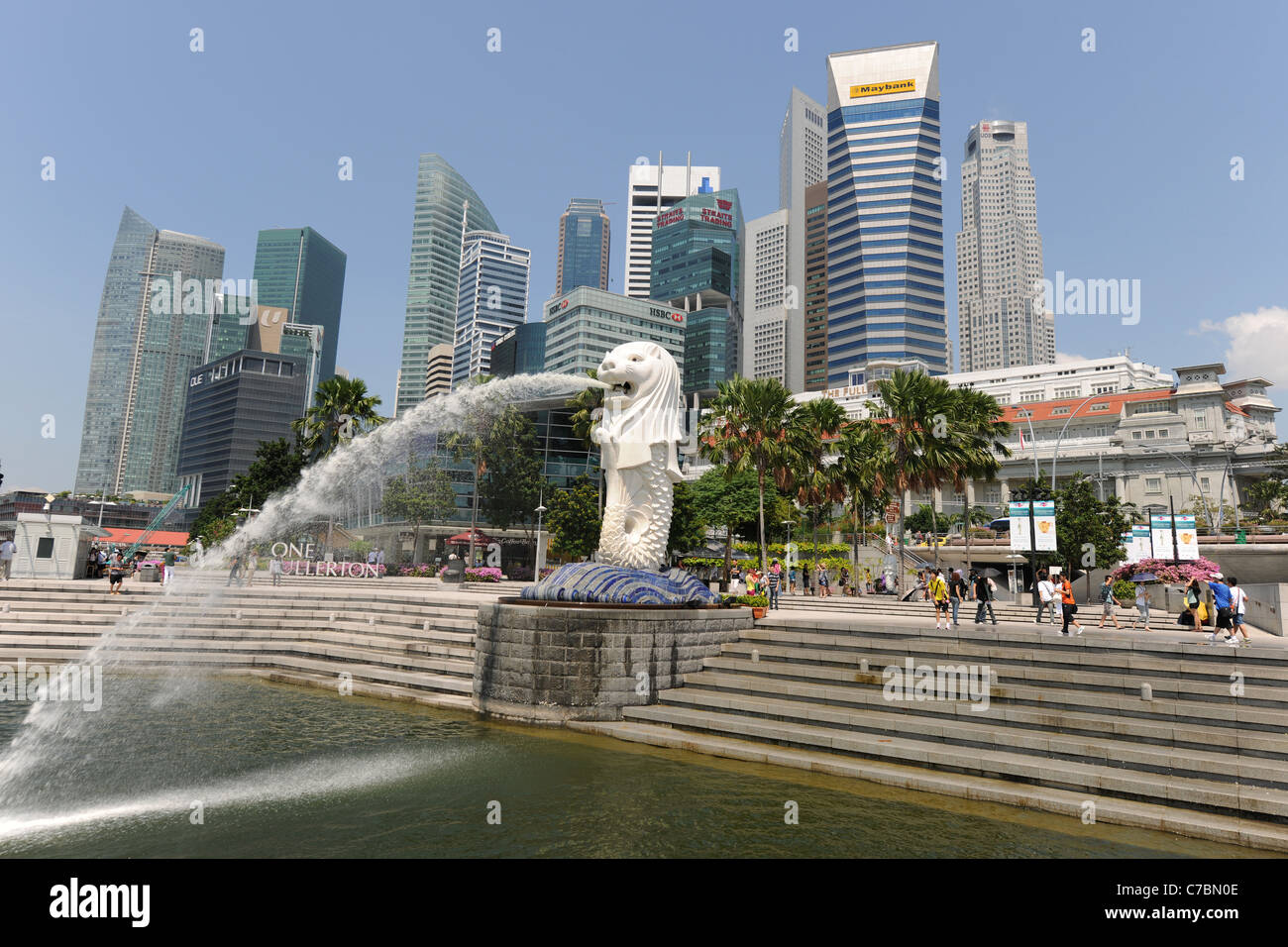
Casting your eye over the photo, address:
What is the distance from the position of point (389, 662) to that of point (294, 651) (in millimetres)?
3501

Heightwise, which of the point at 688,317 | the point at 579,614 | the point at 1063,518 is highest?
the point at 688,317

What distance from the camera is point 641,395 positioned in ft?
53.3

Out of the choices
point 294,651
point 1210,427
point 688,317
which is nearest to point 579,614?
point 294,651

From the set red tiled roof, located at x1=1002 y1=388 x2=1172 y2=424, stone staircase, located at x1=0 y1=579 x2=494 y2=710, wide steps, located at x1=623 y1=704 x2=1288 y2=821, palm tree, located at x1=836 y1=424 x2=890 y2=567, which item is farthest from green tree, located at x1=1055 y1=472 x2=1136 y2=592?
red tiled roof, located at x1=1002 y1=388 x2=1172 y2=424

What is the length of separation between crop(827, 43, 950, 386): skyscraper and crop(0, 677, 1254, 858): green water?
150 meters

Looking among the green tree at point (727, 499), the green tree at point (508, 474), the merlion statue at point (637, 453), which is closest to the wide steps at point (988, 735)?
the merlion statue at point (637, 453)

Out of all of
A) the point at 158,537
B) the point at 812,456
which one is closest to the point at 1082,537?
the point at 812,456

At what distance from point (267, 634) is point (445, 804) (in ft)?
45.5

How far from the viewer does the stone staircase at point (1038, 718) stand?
880cm

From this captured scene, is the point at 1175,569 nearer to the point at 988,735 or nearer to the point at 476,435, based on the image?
the point at 988,735

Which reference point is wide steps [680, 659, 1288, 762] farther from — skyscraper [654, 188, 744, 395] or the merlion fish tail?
skyscraper [654, 188, 744, 395]

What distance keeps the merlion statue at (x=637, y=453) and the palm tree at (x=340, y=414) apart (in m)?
31.7
